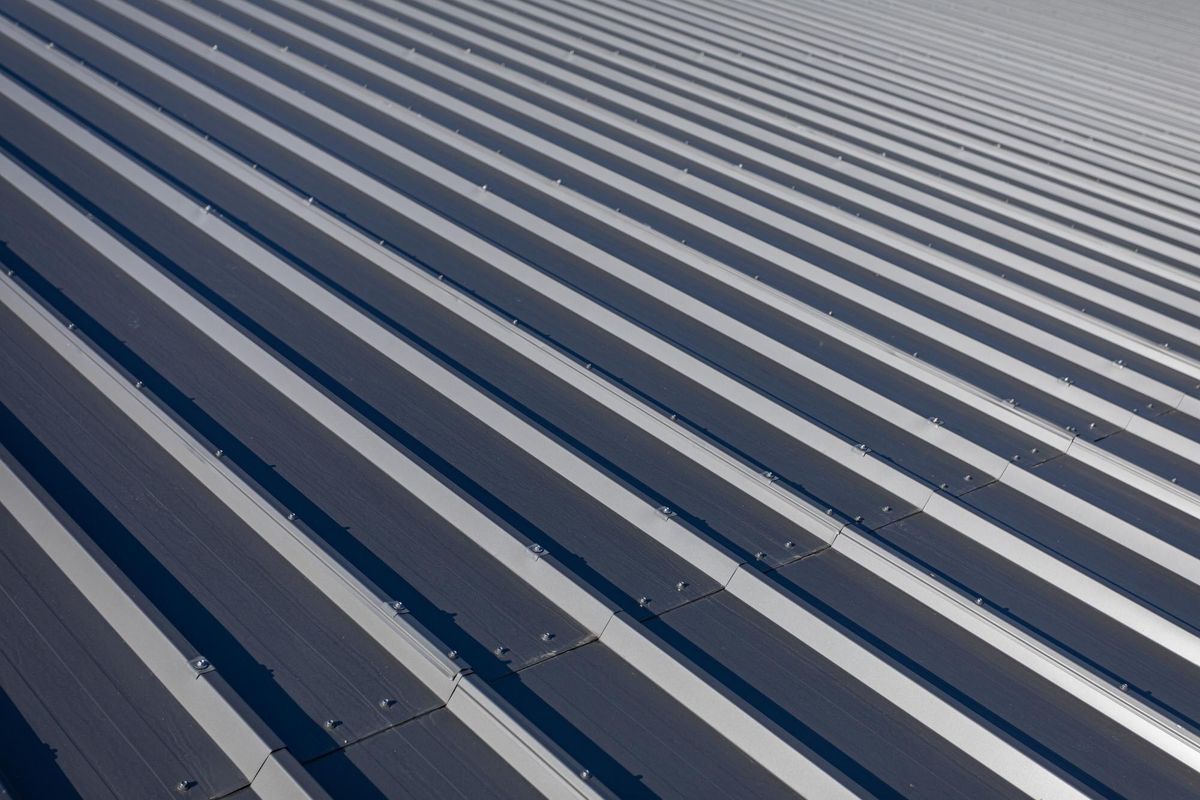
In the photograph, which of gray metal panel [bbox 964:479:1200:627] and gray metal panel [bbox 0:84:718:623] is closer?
gray metal panel [bbox 0:84:718:623]

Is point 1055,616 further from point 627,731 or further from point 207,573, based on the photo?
point 207,573

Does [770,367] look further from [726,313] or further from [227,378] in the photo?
[227,378]

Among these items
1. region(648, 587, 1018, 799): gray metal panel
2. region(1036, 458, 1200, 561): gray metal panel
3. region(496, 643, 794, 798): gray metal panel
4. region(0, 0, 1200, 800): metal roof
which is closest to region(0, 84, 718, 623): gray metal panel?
region(0, 0, 1200, 800): metal roof

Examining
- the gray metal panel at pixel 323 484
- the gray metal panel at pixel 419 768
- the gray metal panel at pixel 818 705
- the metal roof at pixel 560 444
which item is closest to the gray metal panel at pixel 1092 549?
the metal roof at pixel 560 444

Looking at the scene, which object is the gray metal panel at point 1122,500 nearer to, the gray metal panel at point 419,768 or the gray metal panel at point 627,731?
the gray metal panel at point 627,731

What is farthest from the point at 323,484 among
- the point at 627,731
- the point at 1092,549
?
the point at 1092,549

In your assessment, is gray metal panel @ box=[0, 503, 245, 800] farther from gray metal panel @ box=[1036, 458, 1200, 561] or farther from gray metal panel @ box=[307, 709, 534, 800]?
gray metal panel @ box=[1036, 458, 1200, 561]
